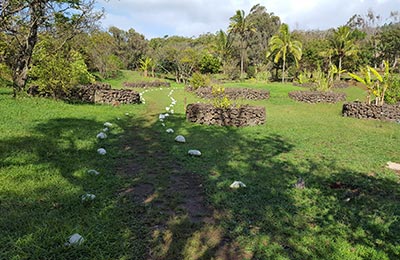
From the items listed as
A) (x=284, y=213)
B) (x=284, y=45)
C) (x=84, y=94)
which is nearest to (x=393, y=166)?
(x=284, y=213)

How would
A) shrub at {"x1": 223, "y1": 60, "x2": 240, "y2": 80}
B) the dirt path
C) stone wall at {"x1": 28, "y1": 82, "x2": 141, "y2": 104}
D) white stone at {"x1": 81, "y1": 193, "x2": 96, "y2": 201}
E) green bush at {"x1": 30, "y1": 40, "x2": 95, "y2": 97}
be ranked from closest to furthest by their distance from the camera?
the dirt path
white stone at {"x1": 81, "y1": 193, "x2": 96, "y2": 201}
green bush at {"x1": 30, "y1": 40, "x2": 95, "y2": 97}
stone wall at {"x1": 28, "y1": 82, "x2": 141, "y2": 104}
shrub at {"x1": 223, "y1": 60, "x2": 240, "y2": 80}

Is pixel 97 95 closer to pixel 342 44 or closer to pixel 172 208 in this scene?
pixel 172 208

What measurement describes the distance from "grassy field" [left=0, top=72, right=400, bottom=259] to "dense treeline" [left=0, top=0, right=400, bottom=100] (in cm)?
370

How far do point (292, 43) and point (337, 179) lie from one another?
32.0 m

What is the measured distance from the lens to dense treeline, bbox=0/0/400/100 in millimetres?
11750

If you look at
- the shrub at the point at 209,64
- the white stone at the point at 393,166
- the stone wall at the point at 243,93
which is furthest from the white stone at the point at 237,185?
the shrub at the point at 209,64

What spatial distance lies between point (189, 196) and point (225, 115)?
241 inches

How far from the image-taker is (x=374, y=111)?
12289 mm

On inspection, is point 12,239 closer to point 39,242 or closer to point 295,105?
point 39,242

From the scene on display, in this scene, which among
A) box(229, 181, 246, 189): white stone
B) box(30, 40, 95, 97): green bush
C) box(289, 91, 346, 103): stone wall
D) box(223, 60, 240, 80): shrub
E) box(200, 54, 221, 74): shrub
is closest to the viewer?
box(229, 181, 246, 189): white stone

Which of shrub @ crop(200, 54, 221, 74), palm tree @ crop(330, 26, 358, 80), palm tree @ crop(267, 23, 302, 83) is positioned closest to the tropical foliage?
palm tree @ crop(267, 23, 302, 83)

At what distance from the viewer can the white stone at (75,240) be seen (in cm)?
275

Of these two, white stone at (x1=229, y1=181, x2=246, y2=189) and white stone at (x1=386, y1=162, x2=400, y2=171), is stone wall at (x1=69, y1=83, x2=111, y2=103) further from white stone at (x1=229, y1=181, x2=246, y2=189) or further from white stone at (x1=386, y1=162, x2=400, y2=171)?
white stone at (x1=386, y1=162, x2=400, y2=171)

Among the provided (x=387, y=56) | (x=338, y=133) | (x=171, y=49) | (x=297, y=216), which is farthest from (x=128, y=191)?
(x=387, y=56)
